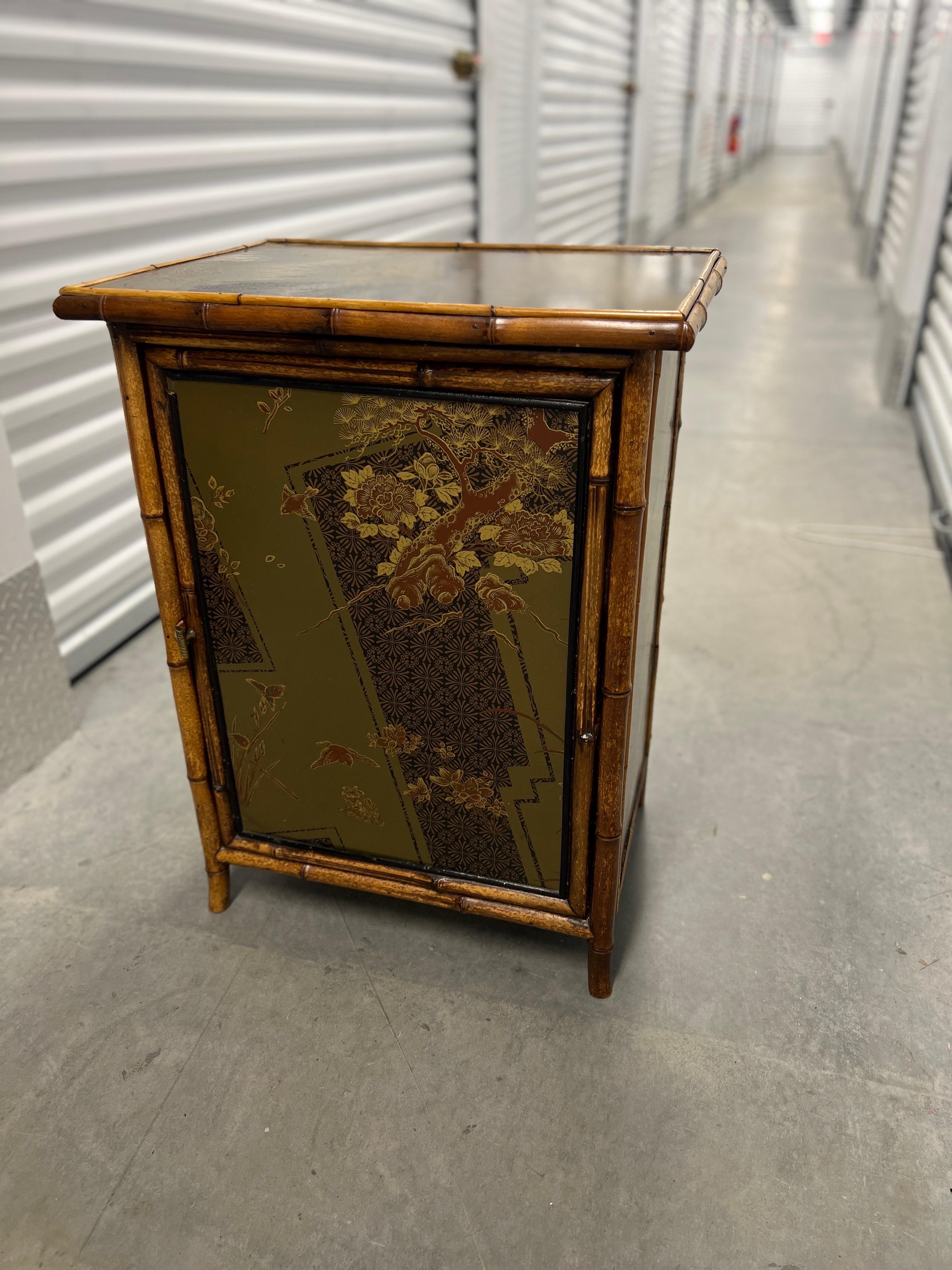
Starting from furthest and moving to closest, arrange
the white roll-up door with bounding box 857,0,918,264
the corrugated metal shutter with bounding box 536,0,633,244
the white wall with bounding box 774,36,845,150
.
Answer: the white wall with bounding box 774,36,845,150
the white roll-up door with bounding box 857,0,918,264
the corrugated metal shutter with bounding box 536,0,633,244

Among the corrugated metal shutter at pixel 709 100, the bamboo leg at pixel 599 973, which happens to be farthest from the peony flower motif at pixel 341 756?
the corrugated metal shutter at pixel 709 100

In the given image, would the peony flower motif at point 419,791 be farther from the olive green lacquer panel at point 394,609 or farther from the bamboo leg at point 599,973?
the bamboo leg at point 599,973

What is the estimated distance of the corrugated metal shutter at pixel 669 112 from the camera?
8062 mm

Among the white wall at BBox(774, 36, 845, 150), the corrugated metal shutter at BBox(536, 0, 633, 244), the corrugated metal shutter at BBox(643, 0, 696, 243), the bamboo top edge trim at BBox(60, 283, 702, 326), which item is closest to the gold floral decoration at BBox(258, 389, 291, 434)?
the bamboo top edge trim at BBox(60, 283, 702, 326)

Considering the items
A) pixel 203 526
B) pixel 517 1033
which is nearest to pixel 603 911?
pixel 517 1033

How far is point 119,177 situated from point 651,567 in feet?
5.79

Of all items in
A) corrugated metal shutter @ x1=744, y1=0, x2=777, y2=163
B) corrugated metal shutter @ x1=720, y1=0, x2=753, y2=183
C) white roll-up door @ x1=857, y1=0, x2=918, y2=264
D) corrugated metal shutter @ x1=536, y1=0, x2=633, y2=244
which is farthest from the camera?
corrugated metal shutter @ x1=744, y1=0, x2=777, y2=163

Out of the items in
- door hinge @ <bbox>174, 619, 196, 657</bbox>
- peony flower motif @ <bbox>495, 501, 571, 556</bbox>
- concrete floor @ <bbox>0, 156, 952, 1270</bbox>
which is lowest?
concrete floor @ <bbox>0, 156, 952, 1270</bbox>

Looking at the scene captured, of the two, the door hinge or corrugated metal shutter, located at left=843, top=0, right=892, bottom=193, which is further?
corrugated metal shutter, located at left=843, top=0, right=892, bottom=193

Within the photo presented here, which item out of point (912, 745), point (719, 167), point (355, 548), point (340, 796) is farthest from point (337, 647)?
point (719, 167)

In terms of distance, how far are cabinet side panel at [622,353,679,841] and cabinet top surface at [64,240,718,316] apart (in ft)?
0.41

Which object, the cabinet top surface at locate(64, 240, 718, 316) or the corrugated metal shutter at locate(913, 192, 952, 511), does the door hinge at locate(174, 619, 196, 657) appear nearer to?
the cabinet top surface at locate(64, 240, 718, 316)

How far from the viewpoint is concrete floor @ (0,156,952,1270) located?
1.18m

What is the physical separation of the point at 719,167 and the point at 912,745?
14002mm
